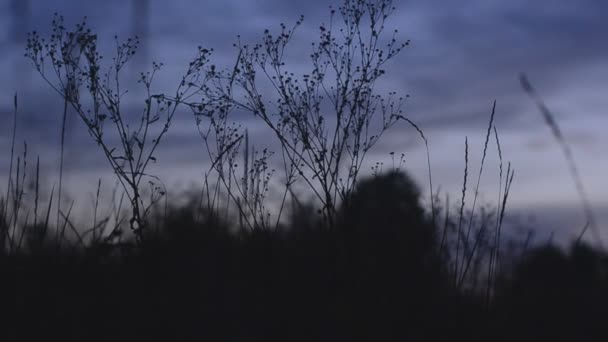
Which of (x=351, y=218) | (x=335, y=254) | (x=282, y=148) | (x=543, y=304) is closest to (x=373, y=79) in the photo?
(x=282, y=148)

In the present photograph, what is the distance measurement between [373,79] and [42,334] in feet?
10.4

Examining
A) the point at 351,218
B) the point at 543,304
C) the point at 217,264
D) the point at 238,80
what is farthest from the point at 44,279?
the point at 238,80

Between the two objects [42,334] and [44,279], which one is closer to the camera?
[42,334]

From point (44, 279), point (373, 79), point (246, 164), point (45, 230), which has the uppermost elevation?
point (373, 79)

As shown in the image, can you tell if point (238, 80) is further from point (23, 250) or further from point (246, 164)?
point (23, 250)

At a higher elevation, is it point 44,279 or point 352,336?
point 44,279

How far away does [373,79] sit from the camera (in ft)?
17.5

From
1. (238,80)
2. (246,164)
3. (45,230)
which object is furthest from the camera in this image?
(238,80)

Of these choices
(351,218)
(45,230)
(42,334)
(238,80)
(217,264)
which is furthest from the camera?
(238,80)

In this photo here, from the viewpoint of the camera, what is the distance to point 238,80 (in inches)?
225

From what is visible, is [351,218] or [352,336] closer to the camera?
[352,336]

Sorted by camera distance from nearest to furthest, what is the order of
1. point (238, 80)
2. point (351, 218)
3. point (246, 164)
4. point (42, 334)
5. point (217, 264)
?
point (42, 334) → point (217, 264) → point (351, 218) → point (246, 164) → point (238, 80)

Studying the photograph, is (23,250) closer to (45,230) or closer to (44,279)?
(45,230)

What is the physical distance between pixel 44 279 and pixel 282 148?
2.37 metres
